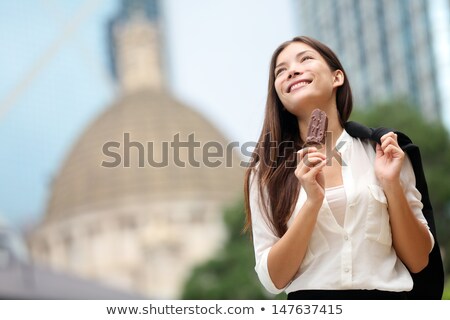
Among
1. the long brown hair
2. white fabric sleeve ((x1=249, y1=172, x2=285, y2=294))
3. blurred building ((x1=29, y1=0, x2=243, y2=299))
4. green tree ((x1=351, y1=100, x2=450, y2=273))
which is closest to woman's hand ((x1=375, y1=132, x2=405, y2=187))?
the long brown hair

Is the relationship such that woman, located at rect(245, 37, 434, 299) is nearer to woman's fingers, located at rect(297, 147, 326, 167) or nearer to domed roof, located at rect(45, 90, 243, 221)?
woman's fingers, located at rect(297, 147, 326, 167)

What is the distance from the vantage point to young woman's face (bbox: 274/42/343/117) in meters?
3.87

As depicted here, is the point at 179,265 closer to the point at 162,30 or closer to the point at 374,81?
the point at 374,81

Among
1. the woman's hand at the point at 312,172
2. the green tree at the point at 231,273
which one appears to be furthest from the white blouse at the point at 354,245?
the green tree at the point at 231,273

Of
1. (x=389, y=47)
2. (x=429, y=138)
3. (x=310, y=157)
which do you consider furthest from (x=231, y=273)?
(x=310, y=157)

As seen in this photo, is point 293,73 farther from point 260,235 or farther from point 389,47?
point 389,47

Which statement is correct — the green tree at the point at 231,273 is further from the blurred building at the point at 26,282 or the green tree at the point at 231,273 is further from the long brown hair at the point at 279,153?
the long brown hair at the point at 279,153

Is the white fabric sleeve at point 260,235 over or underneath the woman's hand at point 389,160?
underneath

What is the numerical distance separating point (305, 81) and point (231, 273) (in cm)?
4288

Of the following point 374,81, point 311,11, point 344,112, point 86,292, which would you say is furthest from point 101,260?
point 344,112

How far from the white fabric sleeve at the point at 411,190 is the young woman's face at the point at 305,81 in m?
0.37

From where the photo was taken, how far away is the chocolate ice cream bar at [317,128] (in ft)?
11.9

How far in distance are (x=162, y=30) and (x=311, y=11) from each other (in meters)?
65.1

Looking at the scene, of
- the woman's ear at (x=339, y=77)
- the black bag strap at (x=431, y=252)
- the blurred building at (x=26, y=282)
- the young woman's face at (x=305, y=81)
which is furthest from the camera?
the blurred building at (x=26, y=282)
